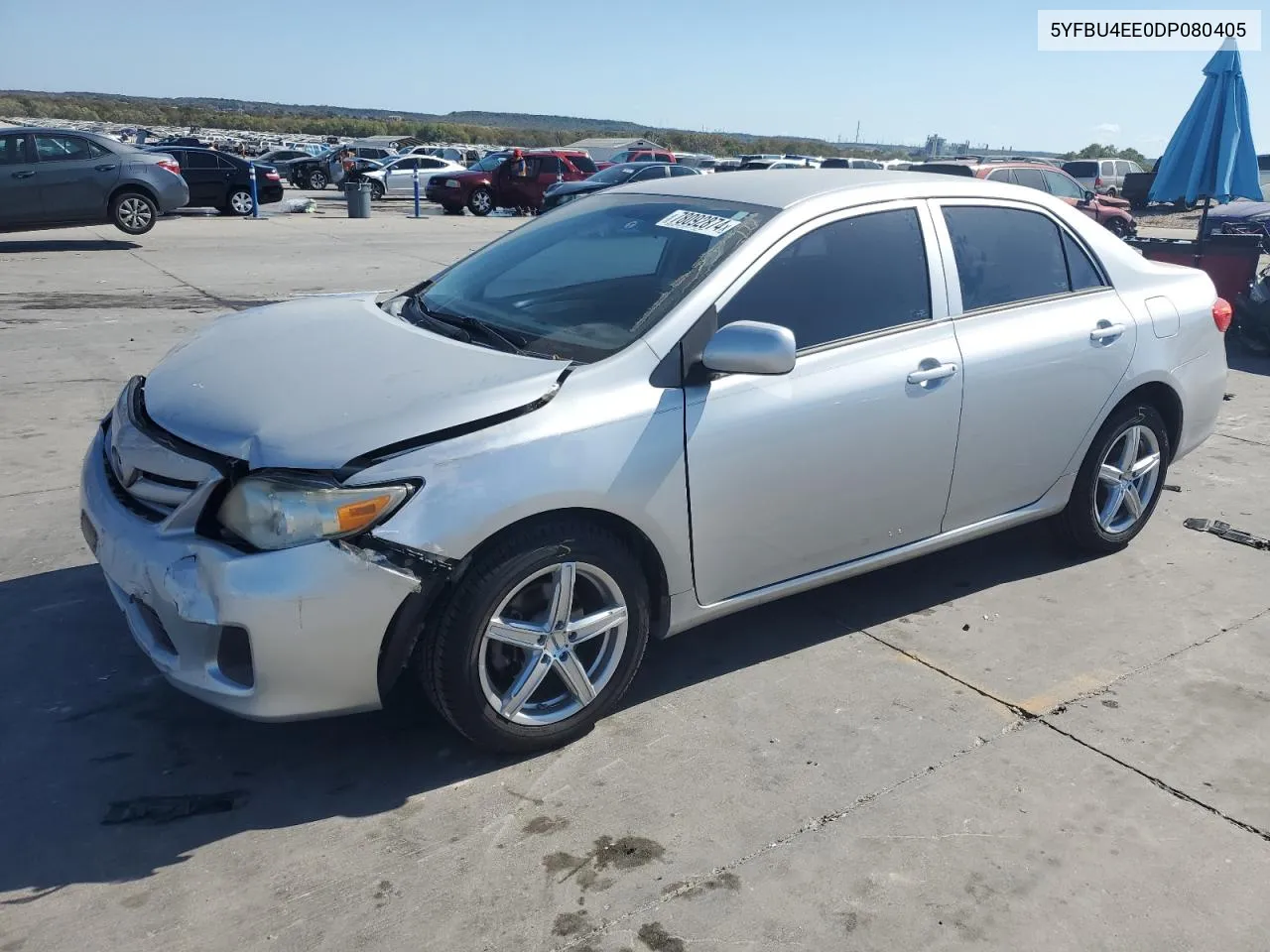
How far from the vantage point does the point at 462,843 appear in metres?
2.90

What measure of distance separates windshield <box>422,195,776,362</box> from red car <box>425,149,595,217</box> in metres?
22.7

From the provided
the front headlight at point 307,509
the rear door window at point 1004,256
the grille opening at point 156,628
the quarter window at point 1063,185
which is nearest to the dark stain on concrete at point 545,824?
the front headlight at point 307,509

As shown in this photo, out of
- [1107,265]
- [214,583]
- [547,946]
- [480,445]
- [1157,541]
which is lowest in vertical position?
[547,946]

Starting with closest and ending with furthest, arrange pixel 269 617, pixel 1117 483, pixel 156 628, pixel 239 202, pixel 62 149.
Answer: pixel 269 617 → pixel 156 628 → pixel 1117 483 → pixel 62 149 → pixel 239 202

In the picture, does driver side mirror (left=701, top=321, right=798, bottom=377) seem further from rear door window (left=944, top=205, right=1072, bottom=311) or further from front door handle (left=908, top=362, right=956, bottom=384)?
rear door window (left=944, top=205, right=1072, bottom=311)

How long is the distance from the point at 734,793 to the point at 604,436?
1115 millimetres

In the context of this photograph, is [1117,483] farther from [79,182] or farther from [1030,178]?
[1030,178]

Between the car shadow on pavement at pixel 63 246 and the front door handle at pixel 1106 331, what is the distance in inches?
568

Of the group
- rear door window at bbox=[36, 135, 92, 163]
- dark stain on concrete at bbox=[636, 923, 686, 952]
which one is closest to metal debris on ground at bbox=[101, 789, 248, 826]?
dark stain on concrete at bbox=[636, 923, 686, 952]

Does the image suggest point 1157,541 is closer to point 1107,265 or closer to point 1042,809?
point 1107,265

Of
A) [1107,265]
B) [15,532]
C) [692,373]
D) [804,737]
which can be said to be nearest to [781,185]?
[692,373]

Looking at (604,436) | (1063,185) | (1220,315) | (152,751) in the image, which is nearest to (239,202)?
(1063,185)

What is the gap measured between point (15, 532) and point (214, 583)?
8.50 ft

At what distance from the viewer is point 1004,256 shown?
440 centimetres
